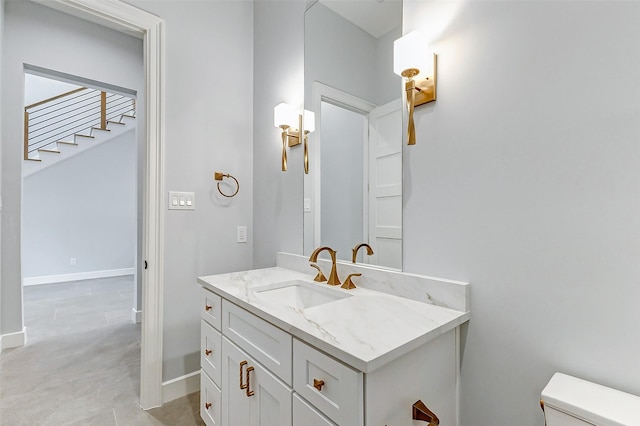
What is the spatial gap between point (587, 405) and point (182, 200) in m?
2.03

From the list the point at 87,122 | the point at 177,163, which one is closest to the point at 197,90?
the point at 177,163

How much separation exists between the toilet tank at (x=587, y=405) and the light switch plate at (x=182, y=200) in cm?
194

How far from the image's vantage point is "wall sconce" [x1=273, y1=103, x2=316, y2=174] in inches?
70.0

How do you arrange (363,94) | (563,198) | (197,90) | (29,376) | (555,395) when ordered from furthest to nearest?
(29,376), (197,90), (363,94), (563,198), (555,395)

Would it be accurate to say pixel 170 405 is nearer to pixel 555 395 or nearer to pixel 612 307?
pixel 555 395

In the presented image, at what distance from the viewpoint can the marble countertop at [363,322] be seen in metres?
0.76

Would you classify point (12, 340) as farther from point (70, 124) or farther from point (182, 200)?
point (70, 124)

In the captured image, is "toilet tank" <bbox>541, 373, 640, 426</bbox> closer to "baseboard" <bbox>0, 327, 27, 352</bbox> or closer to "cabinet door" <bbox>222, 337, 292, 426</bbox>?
"cabinet door" <bbox>222, 337, 292, 426</bbox>

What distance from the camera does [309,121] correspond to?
1771mm

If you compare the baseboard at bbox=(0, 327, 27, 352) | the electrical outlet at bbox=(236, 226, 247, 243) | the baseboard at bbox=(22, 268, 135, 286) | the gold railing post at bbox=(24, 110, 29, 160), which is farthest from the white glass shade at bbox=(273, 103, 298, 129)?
the gold railing post at bbox=(24, 110, 29, 160)

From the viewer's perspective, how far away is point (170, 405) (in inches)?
72.9

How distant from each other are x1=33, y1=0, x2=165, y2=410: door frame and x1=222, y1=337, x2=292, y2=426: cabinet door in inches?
29.5

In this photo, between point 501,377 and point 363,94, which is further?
point 363,94

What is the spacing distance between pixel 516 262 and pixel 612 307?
238mm
